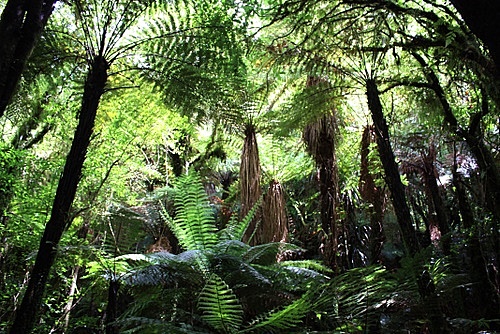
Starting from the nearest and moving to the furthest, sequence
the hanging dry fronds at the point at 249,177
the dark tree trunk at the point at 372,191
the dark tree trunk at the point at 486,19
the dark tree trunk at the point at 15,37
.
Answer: the dark tree trunk at the point at 486,19, the dark tree trunk at the point at 15,37, the hanging dry fronds at the point at 249,177, the dark tree trunk at the point at 372,191

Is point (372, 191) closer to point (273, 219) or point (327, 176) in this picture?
point (327, 176)

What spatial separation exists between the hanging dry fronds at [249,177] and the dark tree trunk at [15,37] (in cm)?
243

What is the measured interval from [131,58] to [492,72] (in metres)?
2.59

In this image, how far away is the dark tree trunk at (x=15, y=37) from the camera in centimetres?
122

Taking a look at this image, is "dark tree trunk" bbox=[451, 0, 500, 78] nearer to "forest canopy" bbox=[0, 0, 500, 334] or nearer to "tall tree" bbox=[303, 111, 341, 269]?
"forest canopy" bbox=[0, 0, 500, 334]

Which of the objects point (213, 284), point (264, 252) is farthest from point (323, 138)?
point (213, 284)

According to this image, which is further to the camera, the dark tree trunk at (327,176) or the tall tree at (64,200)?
the dark tree trunk at (327,176)

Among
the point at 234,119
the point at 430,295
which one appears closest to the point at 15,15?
the point at 430,295

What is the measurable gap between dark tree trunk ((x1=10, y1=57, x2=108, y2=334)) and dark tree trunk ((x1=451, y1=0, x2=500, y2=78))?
179 centimetres

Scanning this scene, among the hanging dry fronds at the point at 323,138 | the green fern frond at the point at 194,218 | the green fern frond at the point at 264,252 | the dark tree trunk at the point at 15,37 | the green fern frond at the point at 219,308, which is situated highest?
the hanging dry fronds at the point at 323,138

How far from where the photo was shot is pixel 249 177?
372cm

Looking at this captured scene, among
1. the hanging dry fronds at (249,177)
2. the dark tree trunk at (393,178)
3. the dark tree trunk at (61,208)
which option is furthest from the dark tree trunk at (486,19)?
the hanging dry fronds at (249,177)

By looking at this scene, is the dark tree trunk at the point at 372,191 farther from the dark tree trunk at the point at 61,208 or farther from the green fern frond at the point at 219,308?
the dark tree trunk at the point at 61,208

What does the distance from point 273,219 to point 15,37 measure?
9.35 feet
